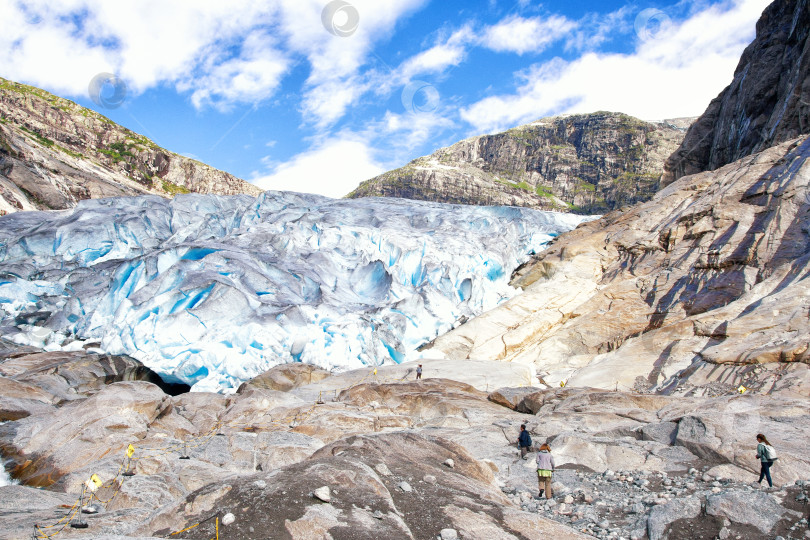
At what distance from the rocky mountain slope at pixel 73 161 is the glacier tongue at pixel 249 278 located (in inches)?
639

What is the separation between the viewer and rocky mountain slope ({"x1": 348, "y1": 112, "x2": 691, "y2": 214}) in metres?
98.0

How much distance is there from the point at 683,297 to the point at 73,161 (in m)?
74.7

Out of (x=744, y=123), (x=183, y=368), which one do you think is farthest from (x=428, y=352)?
(x=744, y=123)

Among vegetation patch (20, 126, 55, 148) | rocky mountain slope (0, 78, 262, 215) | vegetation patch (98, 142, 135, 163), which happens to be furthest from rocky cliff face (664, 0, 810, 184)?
vegetation patch (20, 126, 55, 148)

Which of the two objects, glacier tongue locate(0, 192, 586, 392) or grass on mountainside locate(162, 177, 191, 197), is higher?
grass on mountainside locate(162, 177, 191, 197)

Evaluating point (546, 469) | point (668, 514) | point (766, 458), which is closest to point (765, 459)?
point (766, 458)

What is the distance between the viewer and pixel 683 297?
26.3 m

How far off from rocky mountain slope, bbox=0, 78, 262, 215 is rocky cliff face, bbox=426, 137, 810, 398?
48.3 m

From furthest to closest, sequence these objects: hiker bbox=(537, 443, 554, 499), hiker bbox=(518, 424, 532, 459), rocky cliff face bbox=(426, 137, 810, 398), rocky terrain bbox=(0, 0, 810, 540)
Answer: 1. rocky cliff face bbox=(426, 137, 810, 398)
2. hiker bbox=(518, 424, 532, 459)
3. hiker bbox=(537, 443, 554, 499)
4. rocky terrain bbox=(0, 0, 810, 540)

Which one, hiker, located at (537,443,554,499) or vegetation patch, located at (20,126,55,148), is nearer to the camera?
hiker, located at (537,443,554,499)

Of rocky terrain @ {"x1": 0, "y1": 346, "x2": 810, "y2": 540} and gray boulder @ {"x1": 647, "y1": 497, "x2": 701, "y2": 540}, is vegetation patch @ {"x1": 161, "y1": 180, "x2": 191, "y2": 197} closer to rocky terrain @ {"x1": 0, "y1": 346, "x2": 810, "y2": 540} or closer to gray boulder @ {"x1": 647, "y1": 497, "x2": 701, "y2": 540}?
rocky terrain @ {"x1": 0, "y1": 346, "x2": 810, "y2": 540}

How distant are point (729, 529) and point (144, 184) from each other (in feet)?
289

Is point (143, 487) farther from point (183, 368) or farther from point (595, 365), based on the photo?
point (595, 365)

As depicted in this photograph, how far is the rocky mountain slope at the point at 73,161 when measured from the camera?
55.1 m
